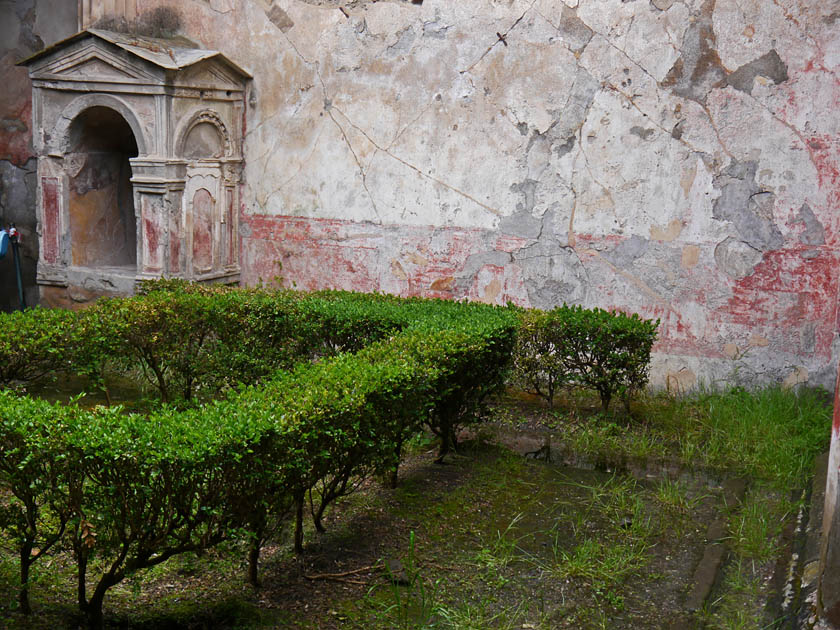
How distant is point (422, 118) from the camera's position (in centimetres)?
756

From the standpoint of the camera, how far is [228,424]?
130 inches

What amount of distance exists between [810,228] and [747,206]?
1.53 ft

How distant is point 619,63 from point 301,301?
123 inches

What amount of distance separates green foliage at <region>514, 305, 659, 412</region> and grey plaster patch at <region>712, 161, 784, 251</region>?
1.12m

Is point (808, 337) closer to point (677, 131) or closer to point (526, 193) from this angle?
point (677, 131)

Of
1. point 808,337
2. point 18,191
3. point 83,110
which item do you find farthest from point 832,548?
point 18,191

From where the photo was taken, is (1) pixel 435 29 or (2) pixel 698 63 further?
(1) pixel 435 29

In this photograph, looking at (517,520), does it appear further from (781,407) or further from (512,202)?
(512,202)

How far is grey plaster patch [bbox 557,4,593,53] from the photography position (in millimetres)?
6969

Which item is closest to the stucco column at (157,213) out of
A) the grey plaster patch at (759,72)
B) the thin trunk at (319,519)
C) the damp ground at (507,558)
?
the damp ground at (507,558)

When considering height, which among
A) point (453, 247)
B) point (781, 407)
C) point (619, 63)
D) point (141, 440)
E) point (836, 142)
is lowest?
point (781, 407)

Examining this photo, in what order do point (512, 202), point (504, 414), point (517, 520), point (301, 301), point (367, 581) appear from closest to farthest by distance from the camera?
point (367, 581) < point (517, 520) < point (301, 301) < point (504, 414) < point (512, 202)

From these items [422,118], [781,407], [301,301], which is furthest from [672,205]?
[301,301]

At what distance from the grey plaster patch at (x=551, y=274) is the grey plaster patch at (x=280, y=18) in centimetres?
293
